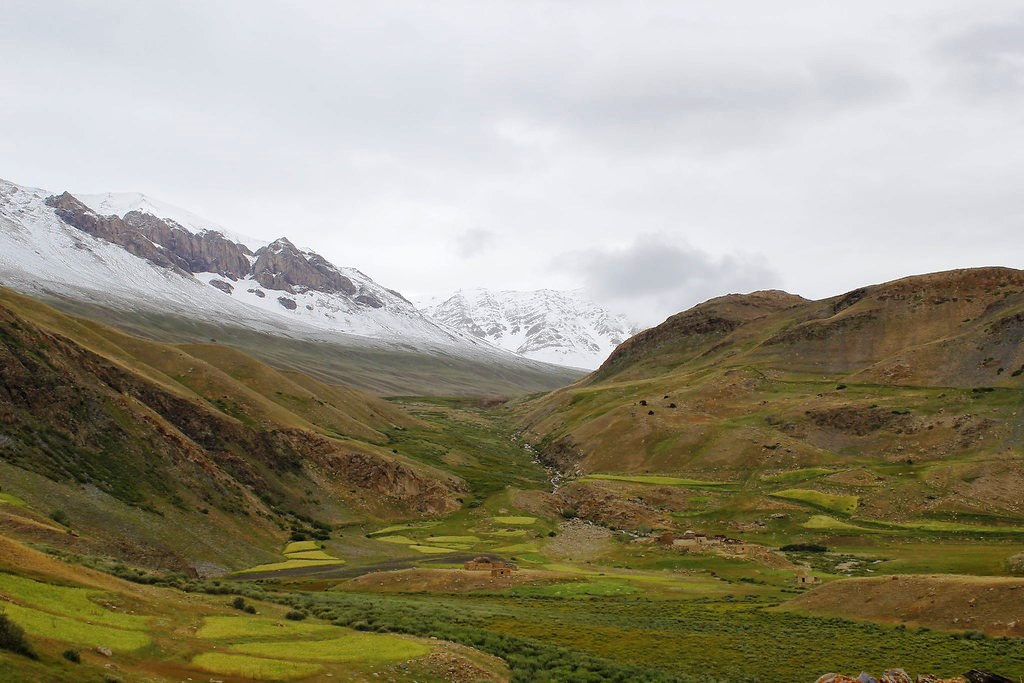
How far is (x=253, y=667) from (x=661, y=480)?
77039 millimetres

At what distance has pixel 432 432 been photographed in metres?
141

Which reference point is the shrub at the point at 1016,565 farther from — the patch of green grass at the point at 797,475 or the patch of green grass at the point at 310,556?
the patch of green grass at the point at 310,556

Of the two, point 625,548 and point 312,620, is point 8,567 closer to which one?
point 312,620

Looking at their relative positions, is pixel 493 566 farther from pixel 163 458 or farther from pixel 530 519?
pixel 163 458

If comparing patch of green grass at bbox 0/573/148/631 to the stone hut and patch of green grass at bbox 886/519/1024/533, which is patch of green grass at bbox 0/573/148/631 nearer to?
the stone hut

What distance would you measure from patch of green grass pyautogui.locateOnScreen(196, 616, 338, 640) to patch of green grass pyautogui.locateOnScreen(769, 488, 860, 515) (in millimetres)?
64015

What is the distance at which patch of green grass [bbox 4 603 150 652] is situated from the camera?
18938 mm

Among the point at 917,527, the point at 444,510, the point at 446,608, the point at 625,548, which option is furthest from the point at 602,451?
the point at 446,608

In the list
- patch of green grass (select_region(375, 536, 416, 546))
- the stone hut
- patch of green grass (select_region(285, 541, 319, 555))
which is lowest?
patch of green grass (select_region(285, 541, 319, 555))

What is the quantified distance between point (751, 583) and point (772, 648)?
20628 mm

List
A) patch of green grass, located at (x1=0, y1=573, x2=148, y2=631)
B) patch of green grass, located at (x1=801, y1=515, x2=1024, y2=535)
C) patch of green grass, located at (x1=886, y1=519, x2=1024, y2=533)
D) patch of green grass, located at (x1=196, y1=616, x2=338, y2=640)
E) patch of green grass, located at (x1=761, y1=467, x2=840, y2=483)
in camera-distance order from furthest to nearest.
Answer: patch of green grass, located at (x1=761, y1=467, x2=840, y2=483) < patch of green grass, located at (x1=801, y1=515, x2=1024, y2=535) < patch of green grass, located at (x1=886, y1=519, x2=1024, y2=533) < patch of green grass, located at (x1=196, y1=616, x2=338, y2=640) < patch of green grass, located at (x1=0, y1=573, x2=148, y2=631)

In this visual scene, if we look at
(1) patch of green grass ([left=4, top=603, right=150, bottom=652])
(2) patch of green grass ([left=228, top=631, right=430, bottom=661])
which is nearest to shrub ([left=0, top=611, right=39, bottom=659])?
(1) patch of green grass ([left=4, top=603, right=150, bottom=652])

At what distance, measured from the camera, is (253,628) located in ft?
86.7

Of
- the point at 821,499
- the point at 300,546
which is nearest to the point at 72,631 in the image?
the point at 300,546
